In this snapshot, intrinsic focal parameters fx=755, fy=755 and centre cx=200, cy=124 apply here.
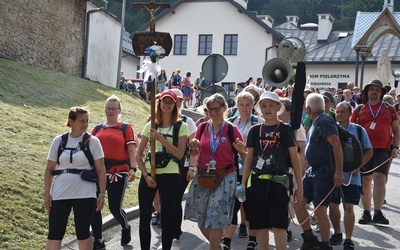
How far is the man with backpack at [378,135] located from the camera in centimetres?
1107

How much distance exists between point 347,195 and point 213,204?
2.20 m

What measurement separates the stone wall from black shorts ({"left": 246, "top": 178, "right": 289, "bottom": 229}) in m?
16.8

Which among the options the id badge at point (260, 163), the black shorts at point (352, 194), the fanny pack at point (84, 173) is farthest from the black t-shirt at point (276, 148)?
the black shorts at point (352, 194)

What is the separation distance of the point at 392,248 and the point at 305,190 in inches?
54.3

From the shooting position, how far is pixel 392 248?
30.6 ft

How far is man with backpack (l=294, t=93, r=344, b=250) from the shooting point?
859 centimetres

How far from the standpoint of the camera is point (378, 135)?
11164mm

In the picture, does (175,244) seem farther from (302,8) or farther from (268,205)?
(302,8)

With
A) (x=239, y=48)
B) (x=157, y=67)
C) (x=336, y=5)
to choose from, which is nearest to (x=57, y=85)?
(x=157, y=67)

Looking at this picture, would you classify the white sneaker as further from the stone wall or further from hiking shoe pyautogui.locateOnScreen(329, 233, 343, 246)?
the stone wall

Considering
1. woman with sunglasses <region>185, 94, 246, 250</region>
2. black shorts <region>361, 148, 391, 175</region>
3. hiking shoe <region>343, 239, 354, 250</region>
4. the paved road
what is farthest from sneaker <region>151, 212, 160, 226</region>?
black shorts <region>361, 148, 391, 175</region>

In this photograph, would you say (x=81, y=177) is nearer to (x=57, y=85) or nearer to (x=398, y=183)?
(x=398, y=183)

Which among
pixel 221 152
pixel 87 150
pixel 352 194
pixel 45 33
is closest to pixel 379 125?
pixel 352 194

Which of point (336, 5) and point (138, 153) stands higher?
point (336, 5)
